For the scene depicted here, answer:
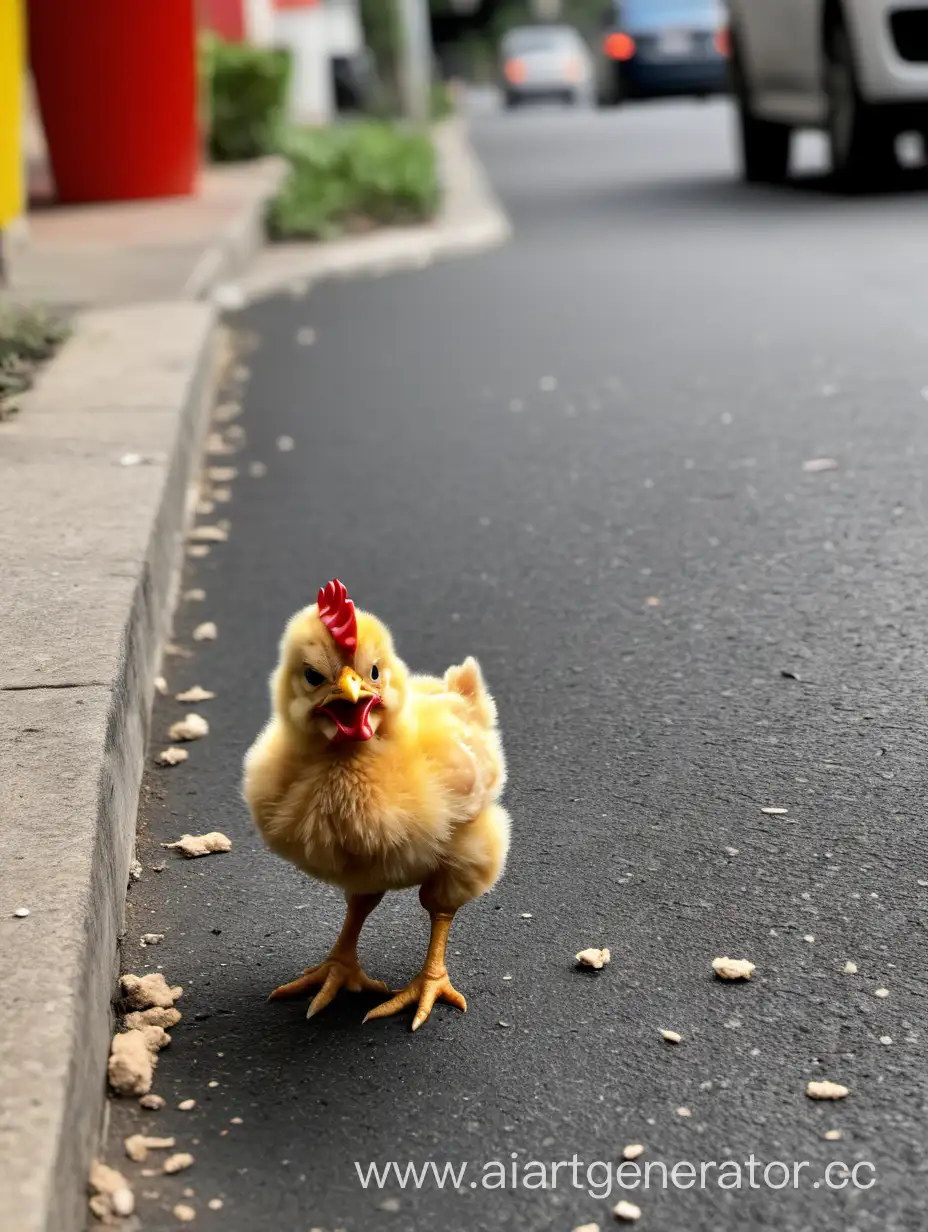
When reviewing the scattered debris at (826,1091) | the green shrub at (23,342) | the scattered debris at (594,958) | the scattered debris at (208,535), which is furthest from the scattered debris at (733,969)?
the green shrub at (23,342)

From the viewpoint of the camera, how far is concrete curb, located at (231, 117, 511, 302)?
31.3 feet

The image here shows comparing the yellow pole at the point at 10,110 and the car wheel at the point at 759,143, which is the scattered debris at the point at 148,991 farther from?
the car wheel at the point at 759,143

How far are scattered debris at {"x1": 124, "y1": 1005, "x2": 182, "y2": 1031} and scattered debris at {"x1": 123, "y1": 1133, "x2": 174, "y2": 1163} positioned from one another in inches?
10.2

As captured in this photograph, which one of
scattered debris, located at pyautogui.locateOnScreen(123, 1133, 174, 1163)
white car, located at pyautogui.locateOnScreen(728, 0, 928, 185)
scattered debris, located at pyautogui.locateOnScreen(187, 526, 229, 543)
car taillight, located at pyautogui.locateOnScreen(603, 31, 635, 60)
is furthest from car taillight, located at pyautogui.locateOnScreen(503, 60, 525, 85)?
scattered debris, located at pyautogui.locateOnScreen(123, 1133, 174, 1163)

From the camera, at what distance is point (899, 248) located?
8930 millimetres

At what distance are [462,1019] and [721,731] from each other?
1.11m

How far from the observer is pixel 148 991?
98.3 inches

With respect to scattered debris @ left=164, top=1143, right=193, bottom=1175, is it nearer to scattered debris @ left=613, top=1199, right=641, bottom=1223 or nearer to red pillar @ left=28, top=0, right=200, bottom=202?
scattered debris @ left=613, top=1199, right=641, bottom=1223

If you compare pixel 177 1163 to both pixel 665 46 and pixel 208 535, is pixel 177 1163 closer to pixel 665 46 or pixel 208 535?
pixel 208 535

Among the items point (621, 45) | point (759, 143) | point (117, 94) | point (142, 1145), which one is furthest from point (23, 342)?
point (621, 45)

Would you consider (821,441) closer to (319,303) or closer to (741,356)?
(741,356)

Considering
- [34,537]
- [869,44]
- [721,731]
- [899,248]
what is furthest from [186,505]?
[869,44]

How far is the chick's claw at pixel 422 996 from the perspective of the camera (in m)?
2.45

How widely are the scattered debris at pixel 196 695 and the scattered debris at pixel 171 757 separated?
0.30 metres
